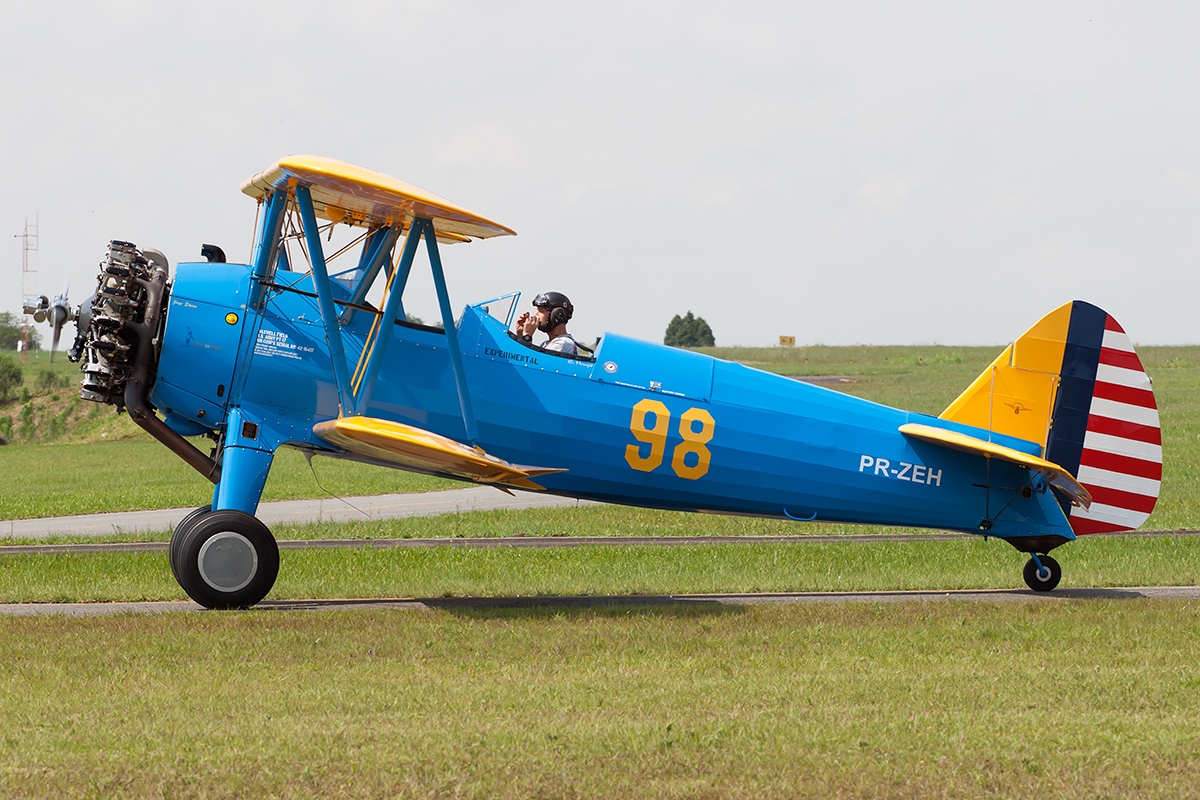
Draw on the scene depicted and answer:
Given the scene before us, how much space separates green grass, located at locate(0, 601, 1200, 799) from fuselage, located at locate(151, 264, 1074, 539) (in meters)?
1.52

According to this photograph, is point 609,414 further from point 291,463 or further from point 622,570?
point 291,463

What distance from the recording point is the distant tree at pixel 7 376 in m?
54.4

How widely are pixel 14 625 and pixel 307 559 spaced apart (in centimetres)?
468

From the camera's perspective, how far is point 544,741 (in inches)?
213

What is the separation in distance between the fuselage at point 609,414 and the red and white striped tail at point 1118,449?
551 mm

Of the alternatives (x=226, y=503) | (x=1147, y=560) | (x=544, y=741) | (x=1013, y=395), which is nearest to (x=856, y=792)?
(x=544, y=741)

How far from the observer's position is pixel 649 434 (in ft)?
34.2

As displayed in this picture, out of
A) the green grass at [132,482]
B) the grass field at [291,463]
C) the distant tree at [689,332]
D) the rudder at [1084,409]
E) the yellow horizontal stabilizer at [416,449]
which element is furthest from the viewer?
the distant tree at [689,332]

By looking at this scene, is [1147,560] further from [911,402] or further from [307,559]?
[911,402]

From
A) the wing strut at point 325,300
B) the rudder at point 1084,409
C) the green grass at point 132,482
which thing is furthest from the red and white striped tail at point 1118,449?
the green grass at point 132,482

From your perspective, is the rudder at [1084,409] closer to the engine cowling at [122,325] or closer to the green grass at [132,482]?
the engine cowling at [122,325]

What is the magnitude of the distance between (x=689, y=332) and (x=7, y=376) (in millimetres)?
60909

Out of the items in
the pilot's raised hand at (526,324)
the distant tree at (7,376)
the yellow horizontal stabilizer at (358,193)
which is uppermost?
the yellow horizontal stabilizer at (358,193)

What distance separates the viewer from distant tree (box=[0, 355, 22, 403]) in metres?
54.4
